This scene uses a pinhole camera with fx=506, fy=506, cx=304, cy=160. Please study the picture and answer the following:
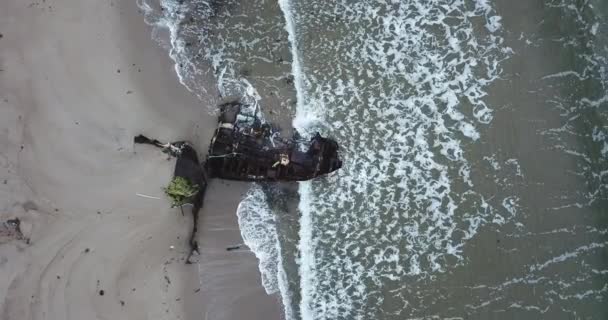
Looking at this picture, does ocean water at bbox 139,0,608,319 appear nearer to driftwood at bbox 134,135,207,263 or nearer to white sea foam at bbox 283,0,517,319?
white sea foam at bbox 283,0,517,319

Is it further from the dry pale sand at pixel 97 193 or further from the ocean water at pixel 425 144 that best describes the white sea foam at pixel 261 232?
the dry pale sand at pixel 97 193

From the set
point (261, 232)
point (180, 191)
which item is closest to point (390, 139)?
point (261, 232)

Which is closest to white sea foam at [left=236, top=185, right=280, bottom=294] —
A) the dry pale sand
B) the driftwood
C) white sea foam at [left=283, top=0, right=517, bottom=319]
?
the dry pale sand

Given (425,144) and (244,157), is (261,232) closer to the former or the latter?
(244,157)

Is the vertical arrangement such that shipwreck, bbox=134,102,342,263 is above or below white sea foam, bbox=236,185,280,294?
above

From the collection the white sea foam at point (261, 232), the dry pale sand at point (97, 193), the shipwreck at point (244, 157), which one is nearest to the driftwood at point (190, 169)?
the shipwreck at point (244, 157)

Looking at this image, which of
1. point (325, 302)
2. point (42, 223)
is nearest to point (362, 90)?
point (325, 302)

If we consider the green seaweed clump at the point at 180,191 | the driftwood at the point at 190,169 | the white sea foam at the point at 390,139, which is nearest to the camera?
the green seaweed clump at the point at 180,191
